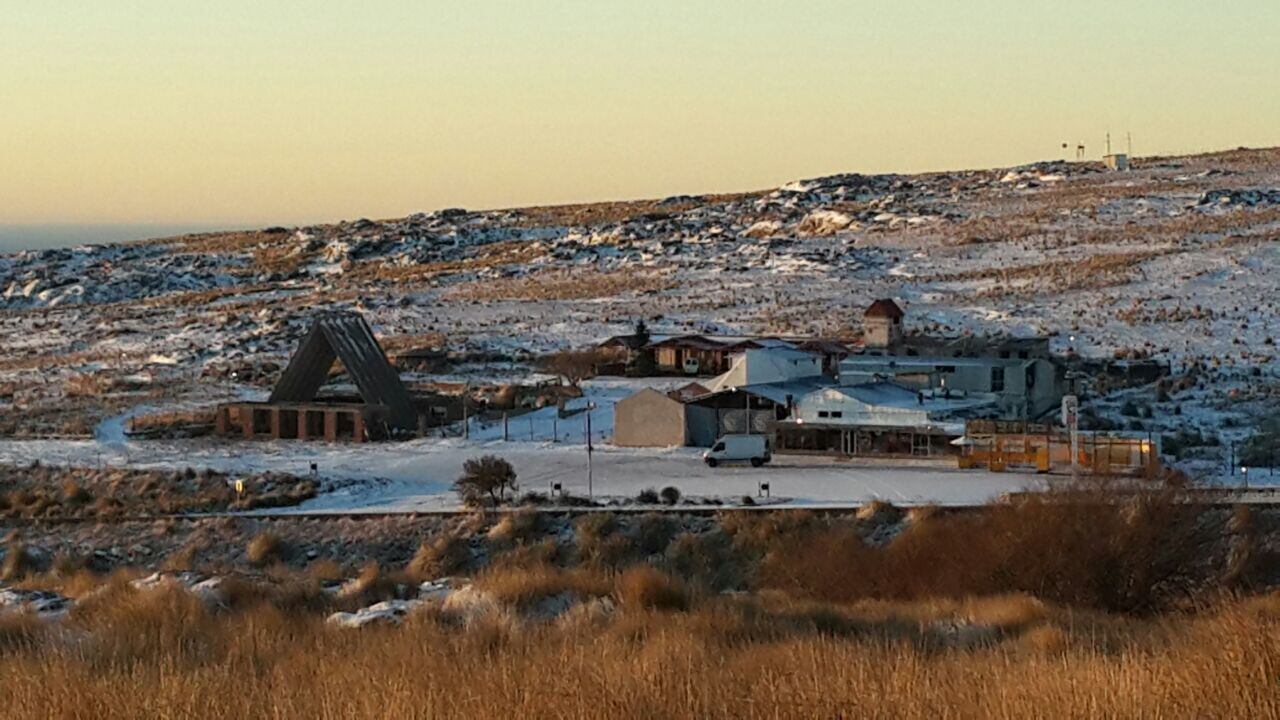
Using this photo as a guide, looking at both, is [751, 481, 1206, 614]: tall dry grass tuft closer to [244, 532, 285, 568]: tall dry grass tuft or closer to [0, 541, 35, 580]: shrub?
[244, 532, 285, 568]: tall dry grass tuft

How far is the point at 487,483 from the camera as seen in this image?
120 ft

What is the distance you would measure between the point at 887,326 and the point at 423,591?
40751mm

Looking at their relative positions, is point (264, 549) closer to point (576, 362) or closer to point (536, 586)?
point (536, 586)

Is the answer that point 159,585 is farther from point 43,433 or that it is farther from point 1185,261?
point 1185,261

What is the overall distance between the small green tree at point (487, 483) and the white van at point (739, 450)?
21.8ft

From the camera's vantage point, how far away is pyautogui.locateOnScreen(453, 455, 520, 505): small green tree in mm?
36281

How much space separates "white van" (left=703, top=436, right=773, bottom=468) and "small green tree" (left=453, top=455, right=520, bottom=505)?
6659 millimetres

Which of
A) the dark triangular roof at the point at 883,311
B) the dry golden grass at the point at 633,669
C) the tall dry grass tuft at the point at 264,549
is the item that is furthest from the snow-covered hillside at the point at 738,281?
the dry golden grass at the point at 633,669

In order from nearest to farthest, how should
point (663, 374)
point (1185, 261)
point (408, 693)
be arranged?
point (408, 693), point (663, 374), point (1185, 261)

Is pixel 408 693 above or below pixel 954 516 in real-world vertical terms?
above

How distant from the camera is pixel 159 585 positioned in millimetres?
15539

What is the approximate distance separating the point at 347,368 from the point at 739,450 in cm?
1375

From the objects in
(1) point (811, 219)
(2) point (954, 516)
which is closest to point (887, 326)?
(2) point (954, 516)

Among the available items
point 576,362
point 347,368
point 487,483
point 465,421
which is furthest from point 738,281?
point 487,483
